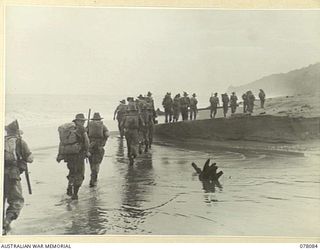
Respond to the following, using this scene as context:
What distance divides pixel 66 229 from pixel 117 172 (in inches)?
11.9

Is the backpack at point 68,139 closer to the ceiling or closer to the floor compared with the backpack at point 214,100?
closer to the floor

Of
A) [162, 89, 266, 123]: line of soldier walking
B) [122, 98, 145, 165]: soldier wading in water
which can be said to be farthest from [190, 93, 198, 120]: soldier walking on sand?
[122, 98, 145, 165]: soldier wading in water

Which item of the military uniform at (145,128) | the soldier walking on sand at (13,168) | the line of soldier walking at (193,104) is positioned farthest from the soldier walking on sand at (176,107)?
the soldier walking on sand at (13,168)

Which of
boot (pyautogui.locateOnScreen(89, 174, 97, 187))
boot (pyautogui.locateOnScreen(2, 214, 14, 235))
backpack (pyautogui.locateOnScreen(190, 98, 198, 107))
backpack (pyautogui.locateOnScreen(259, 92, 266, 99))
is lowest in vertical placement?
boot (pyautogui.locateOnScreen(2, 214, 14, 235))

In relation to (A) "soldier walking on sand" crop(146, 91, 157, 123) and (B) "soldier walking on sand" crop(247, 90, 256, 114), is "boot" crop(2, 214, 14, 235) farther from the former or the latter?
(B) "soldier walking on sand" crop(247, 90, 256, 114)

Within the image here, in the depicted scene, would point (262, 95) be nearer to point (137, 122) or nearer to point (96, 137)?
point (137, 122)

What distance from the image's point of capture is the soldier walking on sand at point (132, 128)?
2.20m

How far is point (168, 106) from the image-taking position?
2.21 meters

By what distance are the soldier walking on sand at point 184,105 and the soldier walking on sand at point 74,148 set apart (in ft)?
1.32

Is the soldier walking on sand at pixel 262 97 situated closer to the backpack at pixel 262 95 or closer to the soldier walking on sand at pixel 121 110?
the backpack at pixel 262 95

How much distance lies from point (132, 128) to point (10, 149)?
51 cm

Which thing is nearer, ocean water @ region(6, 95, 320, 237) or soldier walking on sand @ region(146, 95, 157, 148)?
ocean water @ region(6, 95, 320, 237)

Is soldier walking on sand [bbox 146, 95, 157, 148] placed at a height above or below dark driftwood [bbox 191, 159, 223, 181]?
above

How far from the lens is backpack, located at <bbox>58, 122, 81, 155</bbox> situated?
2139 millimetres
